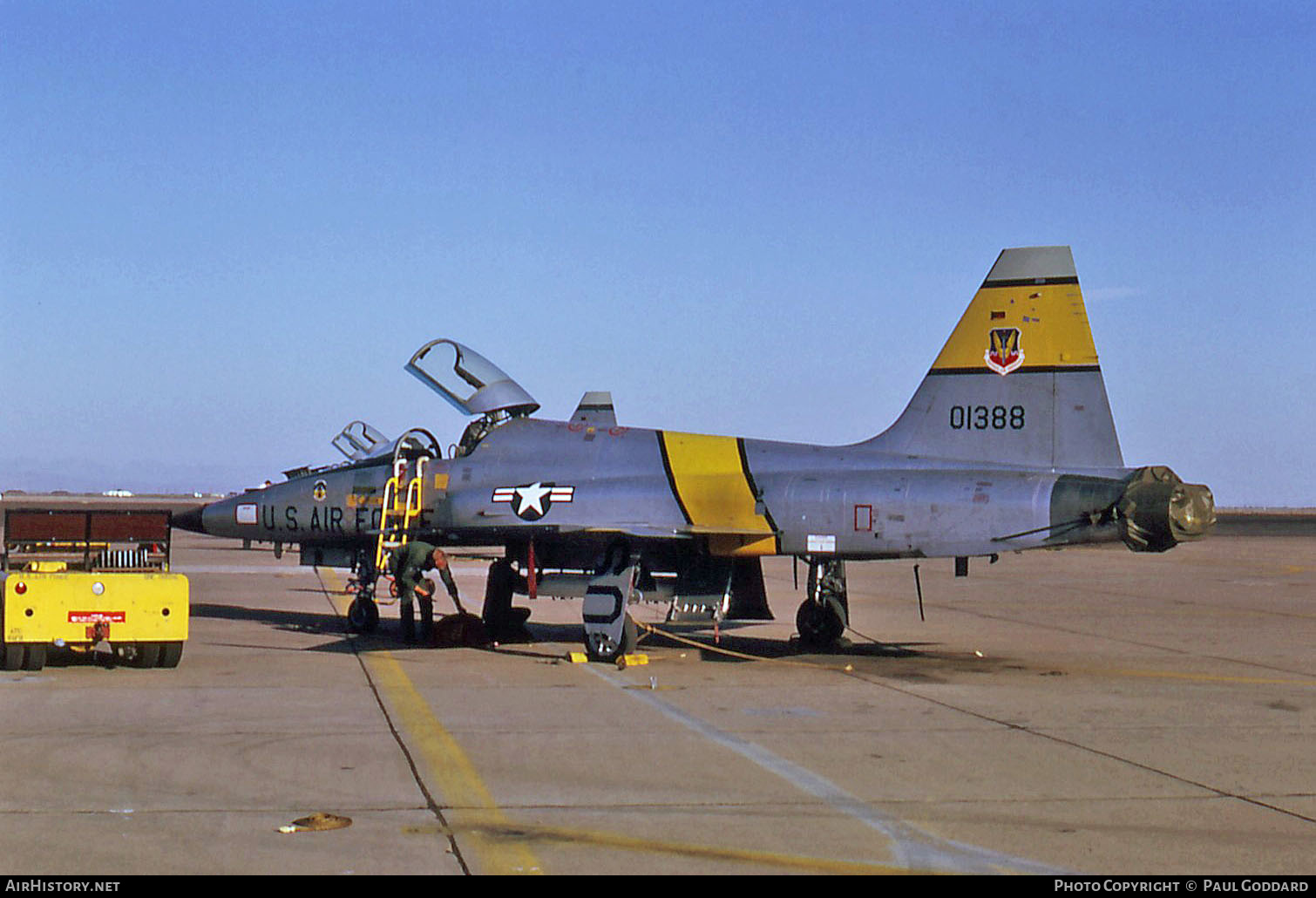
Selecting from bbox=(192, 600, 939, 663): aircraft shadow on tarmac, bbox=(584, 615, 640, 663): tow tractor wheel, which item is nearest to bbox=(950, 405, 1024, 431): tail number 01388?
bbox=(192, 600, 939, 663): aircraft shadow on tarmac

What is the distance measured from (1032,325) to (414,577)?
7.41m

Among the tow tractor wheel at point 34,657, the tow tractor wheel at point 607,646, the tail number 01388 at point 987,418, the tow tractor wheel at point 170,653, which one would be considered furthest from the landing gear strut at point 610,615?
the tow tractor wheel at point 34,657

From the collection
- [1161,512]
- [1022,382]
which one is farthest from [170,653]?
[1161,512]

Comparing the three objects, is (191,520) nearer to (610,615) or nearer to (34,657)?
(34,657)

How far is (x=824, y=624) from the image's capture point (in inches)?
653

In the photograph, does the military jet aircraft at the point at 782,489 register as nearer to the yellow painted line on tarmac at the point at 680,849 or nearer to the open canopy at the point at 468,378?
the open canopy at the point at 468,378

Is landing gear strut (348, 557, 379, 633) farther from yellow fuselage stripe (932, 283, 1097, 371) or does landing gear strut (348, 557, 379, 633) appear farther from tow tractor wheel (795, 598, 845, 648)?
yellow fuselage stripe (932, 283, 1097, 371)

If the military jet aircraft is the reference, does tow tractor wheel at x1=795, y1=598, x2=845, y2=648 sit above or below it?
below

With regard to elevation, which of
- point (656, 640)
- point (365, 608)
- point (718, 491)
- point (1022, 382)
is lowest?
point (656, 640)

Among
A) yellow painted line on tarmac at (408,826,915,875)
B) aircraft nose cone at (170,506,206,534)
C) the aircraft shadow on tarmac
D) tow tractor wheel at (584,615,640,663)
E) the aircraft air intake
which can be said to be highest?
the aircraft air intake

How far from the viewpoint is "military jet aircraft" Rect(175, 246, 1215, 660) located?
13.9 meters

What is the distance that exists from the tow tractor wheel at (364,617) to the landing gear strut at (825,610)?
17.5 feet

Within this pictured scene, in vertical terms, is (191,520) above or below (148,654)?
→ above
